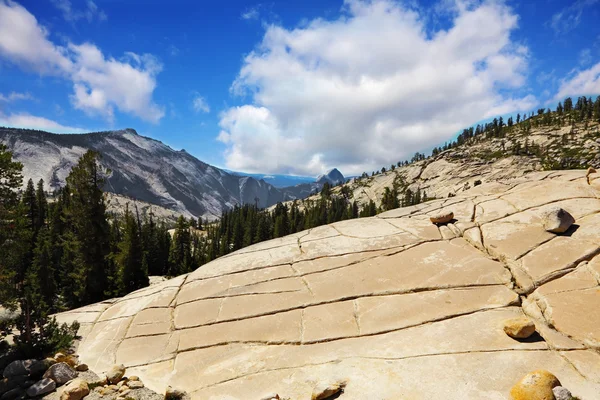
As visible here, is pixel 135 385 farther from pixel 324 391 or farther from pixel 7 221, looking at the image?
pixel 7 221

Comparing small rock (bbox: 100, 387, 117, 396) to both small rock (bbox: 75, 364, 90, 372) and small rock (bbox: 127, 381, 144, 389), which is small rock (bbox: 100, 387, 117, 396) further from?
small rock (bbox: 75, 364, 90, 372)

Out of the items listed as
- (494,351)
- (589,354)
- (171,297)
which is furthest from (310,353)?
(171,297)

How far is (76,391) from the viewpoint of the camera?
985cm

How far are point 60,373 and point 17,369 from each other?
2103 mm

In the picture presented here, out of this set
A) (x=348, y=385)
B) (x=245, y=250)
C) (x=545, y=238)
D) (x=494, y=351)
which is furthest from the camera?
(x=245, y=250)

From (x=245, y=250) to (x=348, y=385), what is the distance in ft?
46.5

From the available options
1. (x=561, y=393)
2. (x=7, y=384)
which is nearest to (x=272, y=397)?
(x=561, y=393)

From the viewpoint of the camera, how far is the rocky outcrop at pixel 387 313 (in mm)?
9180

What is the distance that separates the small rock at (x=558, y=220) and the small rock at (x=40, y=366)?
75.2ft

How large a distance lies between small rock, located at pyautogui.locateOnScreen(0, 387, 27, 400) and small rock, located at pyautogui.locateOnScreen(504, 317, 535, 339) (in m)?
16.4

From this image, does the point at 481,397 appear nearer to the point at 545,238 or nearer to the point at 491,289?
the point at 491,289

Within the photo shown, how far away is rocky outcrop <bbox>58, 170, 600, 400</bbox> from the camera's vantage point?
9180 mm

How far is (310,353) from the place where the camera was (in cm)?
1125

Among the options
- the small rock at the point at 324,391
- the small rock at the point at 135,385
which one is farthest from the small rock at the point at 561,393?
the small rock at the point at 135,385
